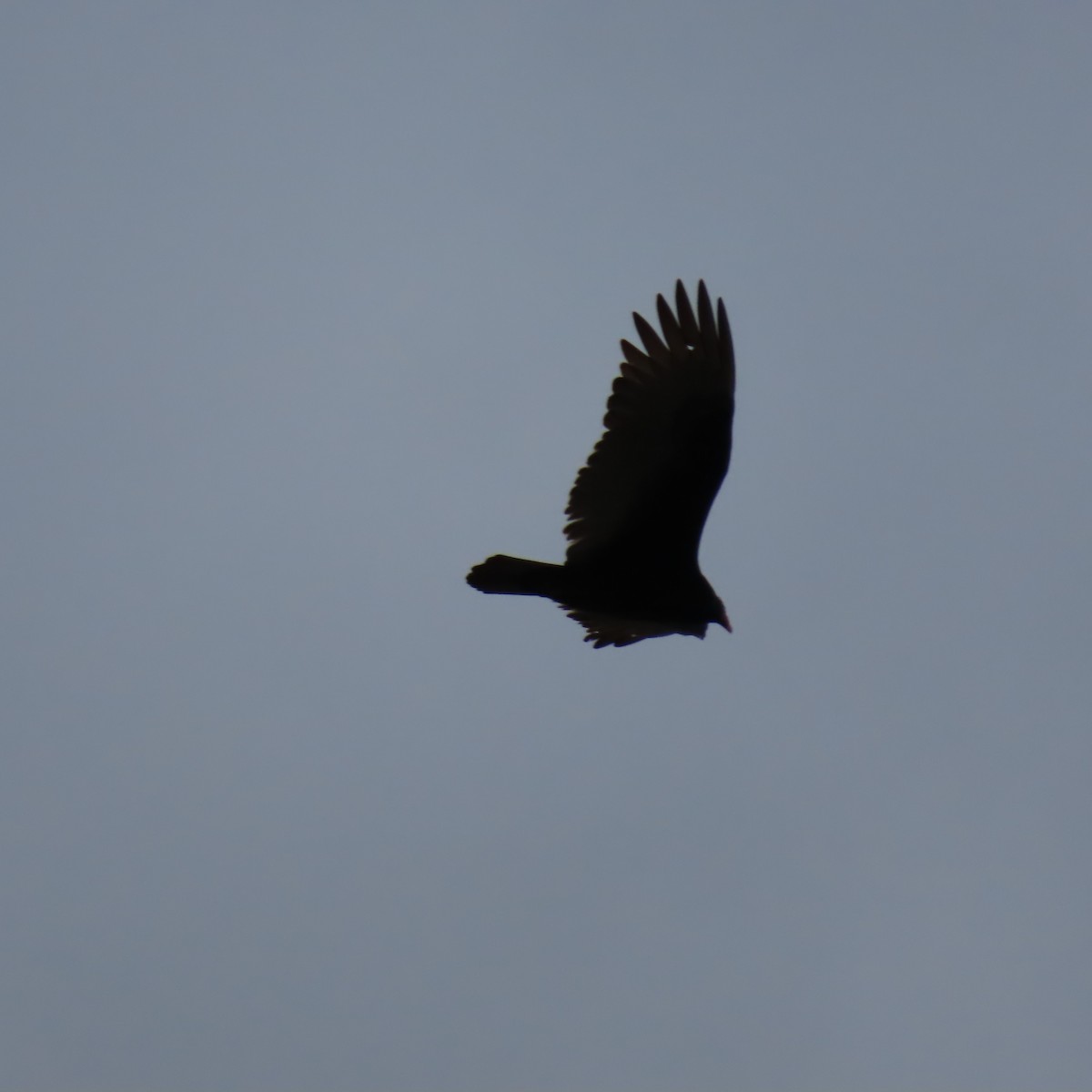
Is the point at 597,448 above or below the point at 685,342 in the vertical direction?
below

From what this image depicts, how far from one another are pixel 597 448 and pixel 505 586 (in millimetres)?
1218

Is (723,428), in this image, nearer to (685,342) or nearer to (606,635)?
(685,342)

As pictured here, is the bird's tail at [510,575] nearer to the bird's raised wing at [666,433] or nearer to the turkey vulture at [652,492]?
the turkey vulture at [652,492]

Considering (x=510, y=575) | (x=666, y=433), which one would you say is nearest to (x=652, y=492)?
(x=666, y=433)

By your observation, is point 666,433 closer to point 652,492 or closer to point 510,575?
point 652,492

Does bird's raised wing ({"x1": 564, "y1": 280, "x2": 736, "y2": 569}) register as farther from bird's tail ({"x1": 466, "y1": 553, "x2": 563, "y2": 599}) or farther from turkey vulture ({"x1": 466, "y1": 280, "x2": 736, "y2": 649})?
bird's tail ({"x1": 466, "y1": 553, "x2": 563, "y2": 599})

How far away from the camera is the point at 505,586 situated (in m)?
10.7

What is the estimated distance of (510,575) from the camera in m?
10.6

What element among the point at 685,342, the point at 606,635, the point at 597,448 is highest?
the point at 685,342

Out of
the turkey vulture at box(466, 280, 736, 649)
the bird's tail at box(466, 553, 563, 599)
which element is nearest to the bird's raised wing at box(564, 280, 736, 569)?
the turkey vulture at box(466, 280, 736, 649)

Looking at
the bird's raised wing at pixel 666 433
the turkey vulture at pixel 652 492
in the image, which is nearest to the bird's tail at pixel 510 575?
the turkey vulture at pixel 652 492

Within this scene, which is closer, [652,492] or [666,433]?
[666,433]

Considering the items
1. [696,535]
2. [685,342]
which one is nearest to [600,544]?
[696,535]

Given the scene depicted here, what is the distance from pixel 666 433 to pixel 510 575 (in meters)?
1.54
